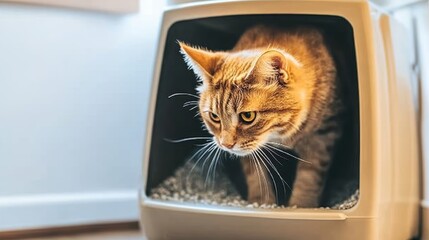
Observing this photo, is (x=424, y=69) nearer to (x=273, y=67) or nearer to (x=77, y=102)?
(x=273, y=67)

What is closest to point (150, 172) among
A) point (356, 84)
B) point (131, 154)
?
point (131, 154)

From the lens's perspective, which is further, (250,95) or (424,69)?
(424,69)

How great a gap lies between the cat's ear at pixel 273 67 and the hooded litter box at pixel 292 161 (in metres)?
0.11

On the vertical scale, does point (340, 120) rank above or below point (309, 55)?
below

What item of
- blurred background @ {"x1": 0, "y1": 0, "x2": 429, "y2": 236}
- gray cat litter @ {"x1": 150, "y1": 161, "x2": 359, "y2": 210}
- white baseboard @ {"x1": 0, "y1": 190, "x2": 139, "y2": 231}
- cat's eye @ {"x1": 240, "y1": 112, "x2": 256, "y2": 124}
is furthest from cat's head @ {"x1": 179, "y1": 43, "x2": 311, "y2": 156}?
white baseboard @ {"x1": 0, "y1": 190, "x2": 139, "y2": 231}

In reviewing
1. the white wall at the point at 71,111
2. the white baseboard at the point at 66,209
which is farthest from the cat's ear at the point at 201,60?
the white baseboard at the point at 66,209

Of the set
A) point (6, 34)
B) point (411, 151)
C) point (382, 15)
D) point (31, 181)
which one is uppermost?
point (382, 15)

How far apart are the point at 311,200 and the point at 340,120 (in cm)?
16

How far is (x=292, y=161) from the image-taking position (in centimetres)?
99

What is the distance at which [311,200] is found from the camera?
38.6 inches

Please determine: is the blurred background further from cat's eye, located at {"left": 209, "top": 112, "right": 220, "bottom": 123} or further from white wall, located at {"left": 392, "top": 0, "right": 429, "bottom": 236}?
cat's eye, located at {"left": 209, "top": 112, "right": 220, "bottom": 123}

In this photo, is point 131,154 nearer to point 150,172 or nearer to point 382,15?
point 150,172

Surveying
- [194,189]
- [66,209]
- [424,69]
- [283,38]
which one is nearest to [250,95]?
[283,38]

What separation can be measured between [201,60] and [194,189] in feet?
0.91
